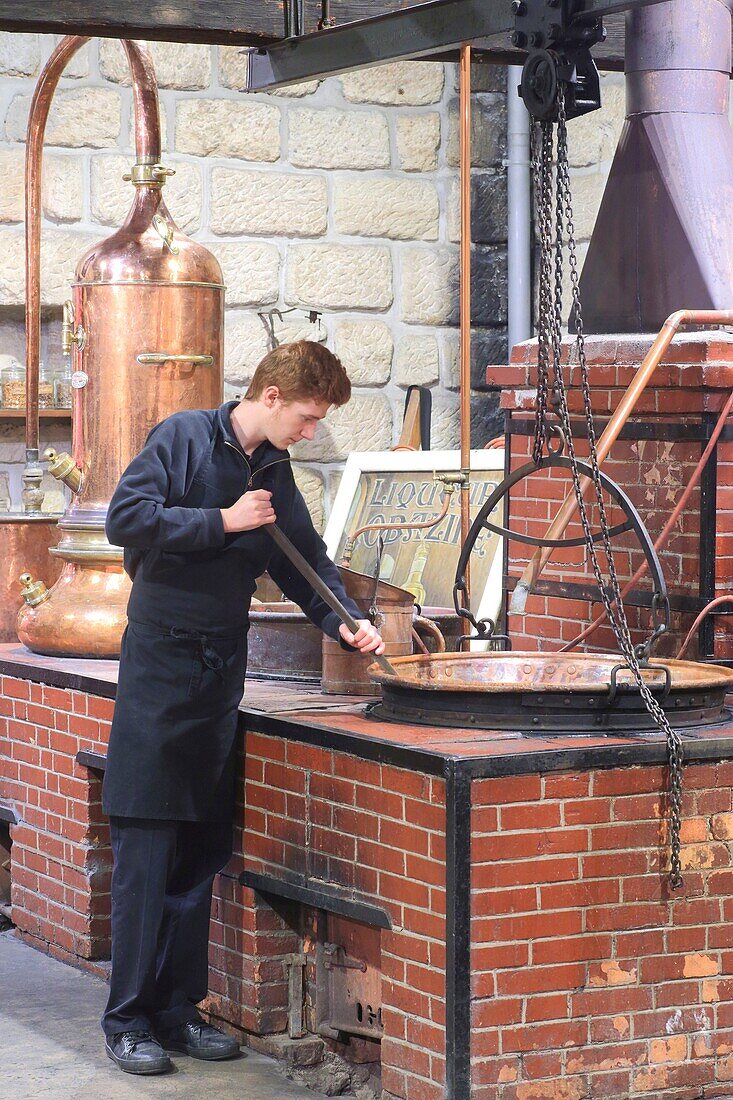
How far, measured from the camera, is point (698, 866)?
4.05 m

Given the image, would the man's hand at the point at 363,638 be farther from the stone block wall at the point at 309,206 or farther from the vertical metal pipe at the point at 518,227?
the vertical metal pipe at the point at 518,227

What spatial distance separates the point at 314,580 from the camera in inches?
173

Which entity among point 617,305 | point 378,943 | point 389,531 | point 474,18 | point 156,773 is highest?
point 474,18

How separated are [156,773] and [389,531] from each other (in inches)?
124

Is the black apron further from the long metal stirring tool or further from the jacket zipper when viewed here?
the jacket zipper

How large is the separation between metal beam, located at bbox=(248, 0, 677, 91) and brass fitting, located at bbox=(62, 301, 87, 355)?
3.28ft

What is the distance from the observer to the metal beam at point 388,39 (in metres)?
4.55

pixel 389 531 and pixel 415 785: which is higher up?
pixel 389 531

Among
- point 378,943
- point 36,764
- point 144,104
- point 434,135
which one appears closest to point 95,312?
point 144,104

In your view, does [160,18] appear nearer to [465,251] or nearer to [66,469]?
[465,251]

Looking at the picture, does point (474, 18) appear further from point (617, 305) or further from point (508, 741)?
point (508, 741)

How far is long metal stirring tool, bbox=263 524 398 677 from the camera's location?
168 inches

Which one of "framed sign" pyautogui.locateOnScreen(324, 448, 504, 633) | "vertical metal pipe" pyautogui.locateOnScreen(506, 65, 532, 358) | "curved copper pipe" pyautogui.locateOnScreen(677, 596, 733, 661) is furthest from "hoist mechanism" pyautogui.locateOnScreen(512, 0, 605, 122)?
"vertical metal pipe" pyautogui.locateOnScreen(506, 65, 532, 358)

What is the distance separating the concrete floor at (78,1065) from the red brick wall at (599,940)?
0.63 meters
